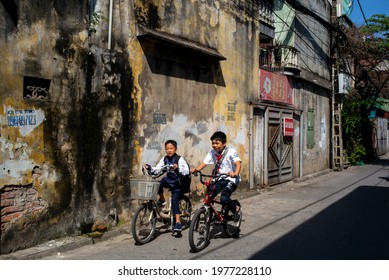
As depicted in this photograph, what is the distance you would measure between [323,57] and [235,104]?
10313 mm

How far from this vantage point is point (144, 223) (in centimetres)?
640

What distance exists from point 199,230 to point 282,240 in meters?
1.48

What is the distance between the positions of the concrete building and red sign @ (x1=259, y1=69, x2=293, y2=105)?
42cm

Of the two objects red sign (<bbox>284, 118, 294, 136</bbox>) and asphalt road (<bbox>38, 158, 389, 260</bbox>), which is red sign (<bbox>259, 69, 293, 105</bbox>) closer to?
red sign (<bbox>284, 118, 294, 136</bbox>)

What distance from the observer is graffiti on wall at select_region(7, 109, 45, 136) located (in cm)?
562

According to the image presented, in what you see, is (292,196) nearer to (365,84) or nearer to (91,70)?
(91,70)

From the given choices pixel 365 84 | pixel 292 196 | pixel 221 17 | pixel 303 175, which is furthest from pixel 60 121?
pixel 365 84

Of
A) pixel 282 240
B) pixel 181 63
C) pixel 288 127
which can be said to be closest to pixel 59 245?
pixel 282 240

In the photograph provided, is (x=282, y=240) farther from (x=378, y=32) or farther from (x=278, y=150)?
(x=378, y=32)

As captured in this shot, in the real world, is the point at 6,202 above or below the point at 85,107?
below

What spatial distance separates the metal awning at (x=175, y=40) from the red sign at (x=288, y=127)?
546 centimetres

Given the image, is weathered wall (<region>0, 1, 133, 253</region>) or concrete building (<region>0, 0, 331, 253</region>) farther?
concrete building (<region>0, 0, 331, 253</region>)

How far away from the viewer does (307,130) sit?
17.2 m

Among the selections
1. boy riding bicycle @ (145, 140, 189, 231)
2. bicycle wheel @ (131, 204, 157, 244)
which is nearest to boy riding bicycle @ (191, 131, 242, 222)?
boy riding bicycle @ (145, 140, 189, 231)
